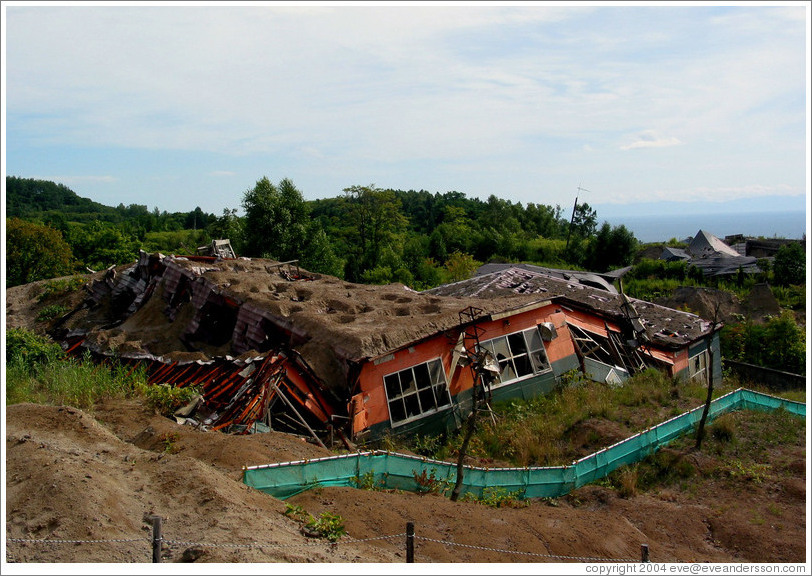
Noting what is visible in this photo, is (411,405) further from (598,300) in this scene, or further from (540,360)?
(598,300)

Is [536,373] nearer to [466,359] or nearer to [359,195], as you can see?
[466,359]

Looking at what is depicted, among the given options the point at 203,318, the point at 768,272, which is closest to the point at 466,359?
the point at 203,318

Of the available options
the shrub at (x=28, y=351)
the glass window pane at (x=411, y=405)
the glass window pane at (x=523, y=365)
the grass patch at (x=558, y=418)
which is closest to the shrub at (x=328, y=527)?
the grass patch at (x=558, y=418)

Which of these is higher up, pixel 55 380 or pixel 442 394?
pixel 55 380

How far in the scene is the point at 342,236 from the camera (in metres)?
54.7

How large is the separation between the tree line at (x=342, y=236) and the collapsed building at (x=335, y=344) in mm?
9305

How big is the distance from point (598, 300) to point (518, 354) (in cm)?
930

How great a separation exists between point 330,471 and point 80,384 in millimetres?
5694

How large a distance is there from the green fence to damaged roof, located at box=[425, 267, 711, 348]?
6113mm

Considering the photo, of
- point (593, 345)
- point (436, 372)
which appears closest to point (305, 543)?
point (436, 372)

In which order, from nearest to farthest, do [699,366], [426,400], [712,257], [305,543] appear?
[305,543]
[426,400]
[699,366]
[712,257]

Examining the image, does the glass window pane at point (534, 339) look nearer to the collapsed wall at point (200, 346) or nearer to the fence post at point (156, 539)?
the collapsed wall at point (200, 346)

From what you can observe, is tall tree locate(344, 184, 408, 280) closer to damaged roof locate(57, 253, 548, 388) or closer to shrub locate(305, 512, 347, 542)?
damaged roof locate(57, 253, 548, 388)

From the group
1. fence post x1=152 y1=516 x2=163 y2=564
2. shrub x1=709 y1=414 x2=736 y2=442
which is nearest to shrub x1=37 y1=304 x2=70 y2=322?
fence post x1=152 y1=516 x2=163 y2=564
